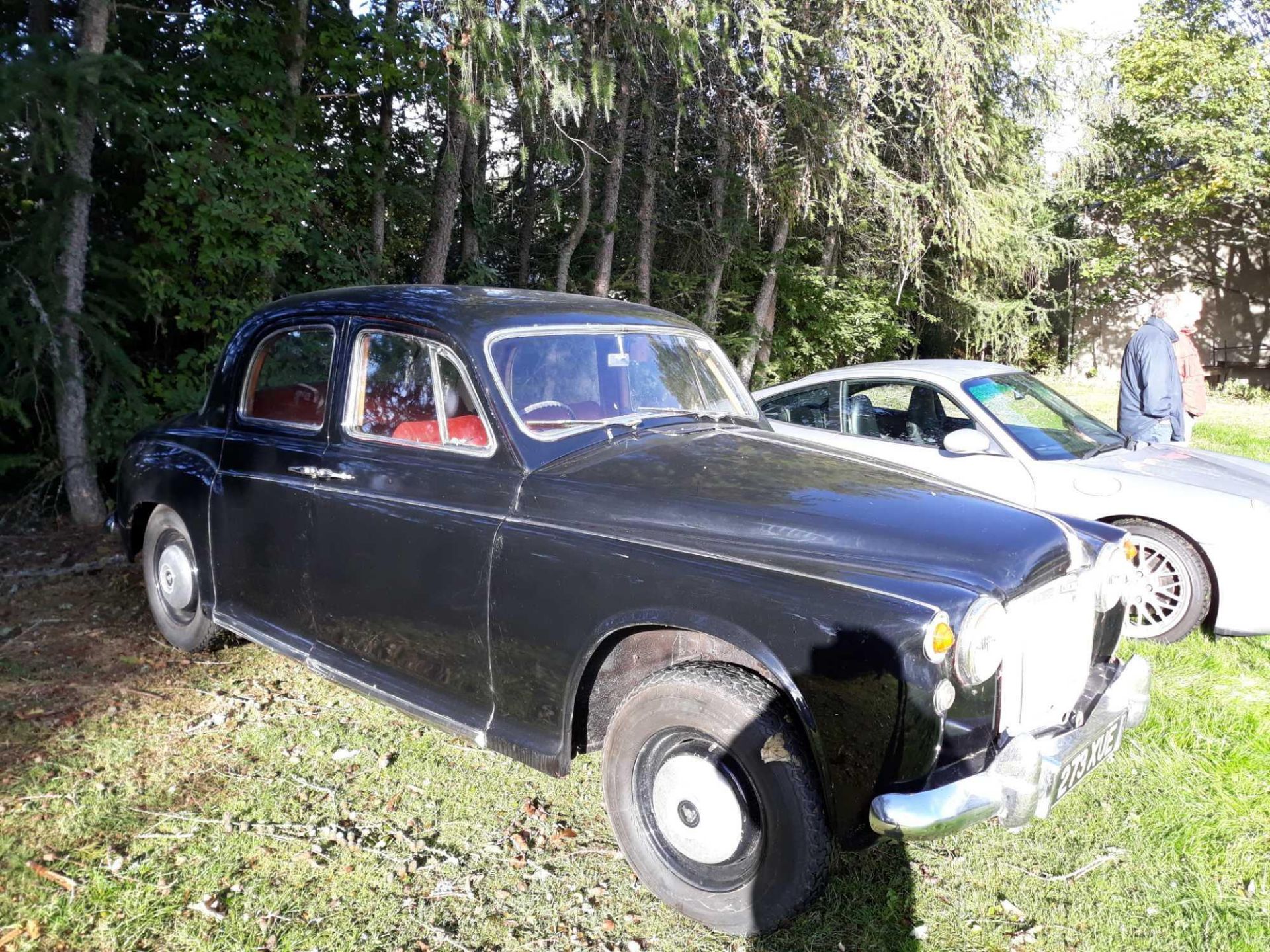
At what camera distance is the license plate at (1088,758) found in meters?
2.53

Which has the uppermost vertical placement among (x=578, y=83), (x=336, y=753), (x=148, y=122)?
(x=578, y=83)

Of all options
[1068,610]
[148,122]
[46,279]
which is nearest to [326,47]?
[148,122]

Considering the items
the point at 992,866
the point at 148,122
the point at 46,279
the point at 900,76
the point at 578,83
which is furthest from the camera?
the point at 900,76

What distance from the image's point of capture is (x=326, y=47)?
8812 mm

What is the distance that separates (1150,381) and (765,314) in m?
9.08

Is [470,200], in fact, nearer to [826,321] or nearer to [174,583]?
[826,321]

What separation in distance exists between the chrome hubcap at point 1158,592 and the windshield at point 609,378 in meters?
2.59

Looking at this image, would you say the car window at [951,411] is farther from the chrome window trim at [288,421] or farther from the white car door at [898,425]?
the chrome window trim at [288,421]

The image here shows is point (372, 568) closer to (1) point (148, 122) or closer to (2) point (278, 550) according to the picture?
(2) point (278, 550)

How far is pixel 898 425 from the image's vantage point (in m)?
6.12

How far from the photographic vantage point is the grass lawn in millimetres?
2693

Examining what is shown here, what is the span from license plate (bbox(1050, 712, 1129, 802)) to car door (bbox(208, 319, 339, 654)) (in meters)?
2.94

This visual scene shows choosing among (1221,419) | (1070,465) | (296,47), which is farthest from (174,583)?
(1221,419)

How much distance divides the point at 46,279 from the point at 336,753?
4.88 metres
